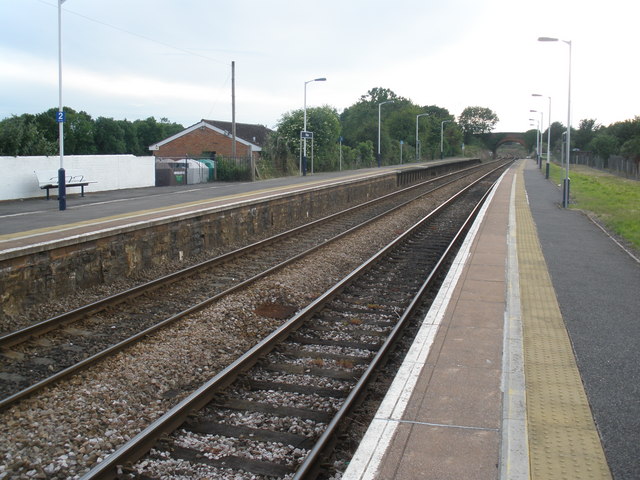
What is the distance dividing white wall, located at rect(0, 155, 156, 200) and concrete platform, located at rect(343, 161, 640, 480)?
16.2m

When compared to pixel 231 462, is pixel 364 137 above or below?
above

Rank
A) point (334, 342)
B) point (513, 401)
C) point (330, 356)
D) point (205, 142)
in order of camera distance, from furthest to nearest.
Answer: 1. point (205, 142)
2. point (334, 342)
3. point (330, 356)
4. point (513, 401)

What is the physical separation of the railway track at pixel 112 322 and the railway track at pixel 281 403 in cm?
159

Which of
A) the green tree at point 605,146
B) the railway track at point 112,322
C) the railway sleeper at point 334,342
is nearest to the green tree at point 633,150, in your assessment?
the green tree at point 605,146

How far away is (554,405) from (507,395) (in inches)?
14.8

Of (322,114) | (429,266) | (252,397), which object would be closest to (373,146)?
(322,114)

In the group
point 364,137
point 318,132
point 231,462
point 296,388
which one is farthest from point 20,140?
point 364,137

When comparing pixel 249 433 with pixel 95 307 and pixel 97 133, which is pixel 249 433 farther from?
pixel 97 133

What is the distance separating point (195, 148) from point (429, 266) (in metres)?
44.8

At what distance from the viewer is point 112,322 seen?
834cm

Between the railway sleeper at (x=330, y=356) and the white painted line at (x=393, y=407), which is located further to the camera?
the railway sleeper at (x=330, y=356)

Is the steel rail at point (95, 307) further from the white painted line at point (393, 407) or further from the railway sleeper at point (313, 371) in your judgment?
the white painted line at point (393, 407)

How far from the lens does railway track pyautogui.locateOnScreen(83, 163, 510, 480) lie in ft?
14.8

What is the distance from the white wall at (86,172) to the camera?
2041 centimetres
